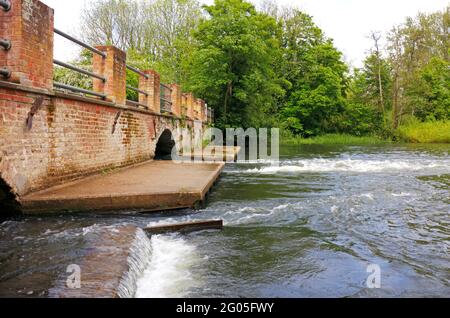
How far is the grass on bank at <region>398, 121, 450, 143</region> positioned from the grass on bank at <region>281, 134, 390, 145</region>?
186 centimetres

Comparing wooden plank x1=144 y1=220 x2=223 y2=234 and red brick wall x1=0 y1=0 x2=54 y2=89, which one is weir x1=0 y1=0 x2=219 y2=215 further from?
wooden plank x1=144 y1=220 x2=223 y2=234

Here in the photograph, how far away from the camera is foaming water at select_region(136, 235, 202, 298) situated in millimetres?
3570

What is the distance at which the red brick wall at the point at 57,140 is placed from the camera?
5.44 meters

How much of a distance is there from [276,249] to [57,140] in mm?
4132

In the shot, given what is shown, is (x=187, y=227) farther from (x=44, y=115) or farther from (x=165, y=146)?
(x=165, y=146)

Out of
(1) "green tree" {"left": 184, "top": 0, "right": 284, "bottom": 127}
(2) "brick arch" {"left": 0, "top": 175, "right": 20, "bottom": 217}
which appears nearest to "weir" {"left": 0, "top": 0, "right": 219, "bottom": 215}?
(2) "brick arch" {"left": 0, "top": 175, "right": 20, "bottom": 217}

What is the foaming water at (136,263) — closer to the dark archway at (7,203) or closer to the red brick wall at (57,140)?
the dark archway at (7,203)

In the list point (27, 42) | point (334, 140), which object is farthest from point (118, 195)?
→ point (334, 140)

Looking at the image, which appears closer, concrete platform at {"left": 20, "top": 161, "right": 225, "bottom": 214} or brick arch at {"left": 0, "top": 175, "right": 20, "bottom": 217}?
brick arch at {"left": 0, "top": 175, "right": 20, "bottom": 217}

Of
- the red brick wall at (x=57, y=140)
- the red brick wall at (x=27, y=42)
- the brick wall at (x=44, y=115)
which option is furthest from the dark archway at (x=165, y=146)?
the red brick wall at (x=27, y=42)

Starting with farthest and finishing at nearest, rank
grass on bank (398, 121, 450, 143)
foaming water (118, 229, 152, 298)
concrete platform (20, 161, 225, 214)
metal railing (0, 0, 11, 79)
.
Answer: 1. grass on bank (398, 121, 450, 143)
2. concrete platform (20, 161, 225, 214)
3. metal railing (0, 0, 11, 79)
4. foaming water (118, 229, 152, 298)

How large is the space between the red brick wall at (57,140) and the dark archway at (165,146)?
5.84 metres

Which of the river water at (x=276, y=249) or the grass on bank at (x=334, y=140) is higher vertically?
the grass on bank at (x=334, y=140)
